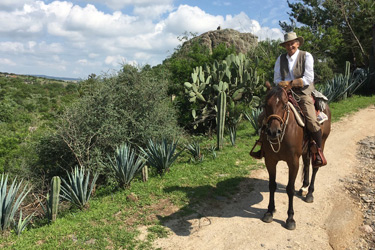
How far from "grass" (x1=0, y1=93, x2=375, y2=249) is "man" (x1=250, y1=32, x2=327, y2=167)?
72.9 inches

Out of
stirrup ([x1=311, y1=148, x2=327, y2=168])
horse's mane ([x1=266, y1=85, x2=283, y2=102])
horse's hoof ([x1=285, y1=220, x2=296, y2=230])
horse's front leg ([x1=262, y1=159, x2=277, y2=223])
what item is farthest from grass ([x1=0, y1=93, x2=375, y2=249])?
horse's mane ([x1=266, y1=85, x2=283, y2=102])

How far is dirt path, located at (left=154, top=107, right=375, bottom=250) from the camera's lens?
387 centimetres

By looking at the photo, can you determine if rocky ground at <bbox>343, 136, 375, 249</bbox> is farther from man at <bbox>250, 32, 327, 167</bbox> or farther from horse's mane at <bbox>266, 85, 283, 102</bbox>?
horse's mane at <bbox>266, 85, 283, 102</bbox>

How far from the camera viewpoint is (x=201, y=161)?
731 cm

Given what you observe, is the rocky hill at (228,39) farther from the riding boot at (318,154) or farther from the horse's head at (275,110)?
the horse's head at (275,110)

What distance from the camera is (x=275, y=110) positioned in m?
3.58

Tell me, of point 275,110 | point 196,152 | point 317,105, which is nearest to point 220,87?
point 196,152

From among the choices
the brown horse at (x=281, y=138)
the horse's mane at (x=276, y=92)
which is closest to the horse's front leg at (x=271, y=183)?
the brown horse at (x=281, y=138)

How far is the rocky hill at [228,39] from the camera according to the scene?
21.1 metres

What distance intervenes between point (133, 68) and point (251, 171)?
19.5 ft

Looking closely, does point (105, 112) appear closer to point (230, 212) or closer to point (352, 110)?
point (230, 212)

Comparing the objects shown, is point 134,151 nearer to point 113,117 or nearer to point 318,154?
point 113,117

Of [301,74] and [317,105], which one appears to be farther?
[317,105]

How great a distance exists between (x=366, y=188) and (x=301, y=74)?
2.91 metres
